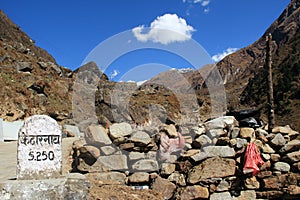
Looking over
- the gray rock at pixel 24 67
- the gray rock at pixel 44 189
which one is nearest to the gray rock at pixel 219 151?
the gray rock at pixel 44 189

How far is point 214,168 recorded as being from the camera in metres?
7.02

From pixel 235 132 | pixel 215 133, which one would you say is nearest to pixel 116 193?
pixel 215 133

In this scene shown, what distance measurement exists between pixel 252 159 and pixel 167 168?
180cm

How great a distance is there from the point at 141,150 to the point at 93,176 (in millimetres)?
1169

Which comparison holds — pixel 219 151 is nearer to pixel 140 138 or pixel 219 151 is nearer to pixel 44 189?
pixel 140 138

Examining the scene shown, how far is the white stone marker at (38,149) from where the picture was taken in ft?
17.1

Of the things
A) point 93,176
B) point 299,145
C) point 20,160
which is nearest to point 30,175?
point 20,160

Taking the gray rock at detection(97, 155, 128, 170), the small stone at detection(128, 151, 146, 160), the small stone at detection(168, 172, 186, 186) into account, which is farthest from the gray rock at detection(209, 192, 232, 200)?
the gray rock at detection(97, 155, 128, 170)

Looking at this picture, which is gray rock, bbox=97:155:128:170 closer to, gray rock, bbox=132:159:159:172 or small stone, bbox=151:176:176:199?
gray rock, bbox=132:159:159:172

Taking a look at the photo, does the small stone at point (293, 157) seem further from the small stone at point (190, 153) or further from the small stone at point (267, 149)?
the small stone at point (190, 153)

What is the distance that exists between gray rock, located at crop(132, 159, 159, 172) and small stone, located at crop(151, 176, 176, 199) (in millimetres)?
271

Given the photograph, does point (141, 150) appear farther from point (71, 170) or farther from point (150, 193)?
point (71, 170)

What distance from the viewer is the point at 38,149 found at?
528 centimetres

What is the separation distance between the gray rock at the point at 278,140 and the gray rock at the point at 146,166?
8.80ft
